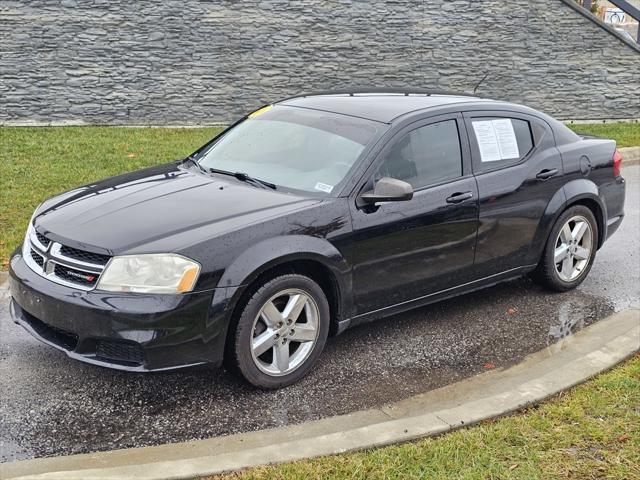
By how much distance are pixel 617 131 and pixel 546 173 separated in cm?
984

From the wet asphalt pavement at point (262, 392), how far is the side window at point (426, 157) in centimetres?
110

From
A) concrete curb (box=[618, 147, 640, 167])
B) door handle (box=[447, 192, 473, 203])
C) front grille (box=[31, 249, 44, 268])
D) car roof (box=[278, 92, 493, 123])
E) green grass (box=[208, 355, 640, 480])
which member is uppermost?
car roof (box=[278, 92, 493, 123])

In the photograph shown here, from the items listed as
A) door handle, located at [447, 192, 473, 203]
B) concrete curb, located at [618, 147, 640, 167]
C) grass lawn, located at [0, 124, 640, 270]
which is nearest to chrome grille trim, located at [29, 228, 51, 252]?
grass lawn, located at [0, 124, 640, 270]

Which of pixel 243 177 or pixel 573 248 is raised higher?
pixel 243 177

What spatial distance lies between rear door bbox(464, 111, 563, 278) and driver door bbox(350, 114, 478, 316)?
12 centimetres

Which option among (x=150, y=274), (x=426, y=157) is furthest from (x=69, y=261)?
(x=426, y=157)

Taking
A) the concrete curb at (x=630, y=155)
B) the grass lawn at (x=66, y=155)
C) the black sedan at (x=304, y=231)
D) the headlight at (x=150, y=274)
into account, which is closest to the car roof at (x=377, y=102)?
the black sedan at (x=304, y=231)

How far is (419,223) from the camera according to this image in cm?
473

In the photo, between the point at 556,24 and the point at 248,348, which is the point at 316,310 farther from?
the point at 556,24

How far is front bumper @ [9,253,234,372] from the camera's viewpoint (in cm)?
376

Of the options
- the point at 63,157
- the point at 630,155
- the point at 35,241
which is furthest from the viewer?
the point at 630,155

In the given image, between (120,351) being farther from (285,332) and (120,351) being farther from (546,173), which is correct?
(546,173)

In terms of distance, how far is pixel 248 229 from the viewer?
13.3ft

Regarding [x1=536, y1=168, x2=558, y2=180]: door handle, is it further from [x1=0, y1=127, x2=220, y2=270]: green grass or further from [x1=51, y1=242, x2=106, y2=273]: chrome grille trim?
[x1=0, y1=127, x2=220, y2=270]: green grass
